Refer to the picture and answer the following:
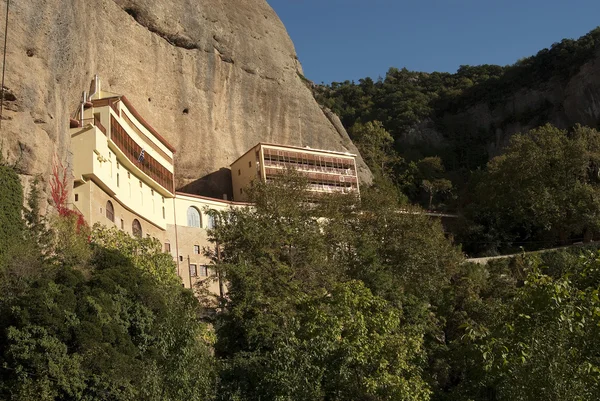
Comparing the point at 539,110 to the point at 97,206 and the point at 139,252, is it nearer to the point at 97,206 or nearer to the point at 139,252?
the point at 97,206

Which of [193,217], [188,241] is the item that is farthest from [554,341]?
[193,217]

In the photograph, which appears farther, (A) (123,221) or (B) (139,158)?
(B) (139,158)

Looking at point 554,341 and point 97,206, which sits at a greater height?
point 97,206

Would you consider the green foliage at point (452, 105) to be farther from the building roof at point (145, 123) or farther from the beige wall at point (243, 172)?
the building roof at point (145, 123)

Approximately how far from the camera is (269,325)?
99.6ft

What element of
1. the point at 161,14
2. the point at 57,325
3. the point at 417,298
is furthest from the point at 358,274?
the point at 161,14

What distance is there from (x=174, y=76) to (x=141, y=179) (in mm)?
13248

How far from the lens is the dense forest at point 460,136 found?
196 ft

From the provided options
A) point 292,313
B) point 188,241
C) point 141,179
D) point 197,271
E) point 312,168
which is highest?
point 312,168

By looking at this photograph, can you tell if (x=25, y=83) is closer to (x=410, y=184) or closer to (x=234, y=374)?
(x=234, y=374)

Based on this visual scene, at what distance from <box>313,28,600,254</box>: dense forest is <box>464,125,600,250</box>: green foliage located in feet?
0.36

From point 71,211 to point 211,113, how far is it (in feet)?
84.3

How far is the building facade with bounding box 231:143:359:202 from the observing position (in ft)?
190

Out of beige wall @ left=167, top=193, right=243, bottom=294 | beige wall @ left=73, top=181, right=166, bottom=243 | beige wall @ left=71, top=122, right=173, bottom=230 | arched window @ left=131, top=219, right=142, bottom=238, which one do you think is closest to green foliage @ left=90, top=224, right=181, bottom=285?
beige wall @ left=73, top=181, right=166, bottom=243
